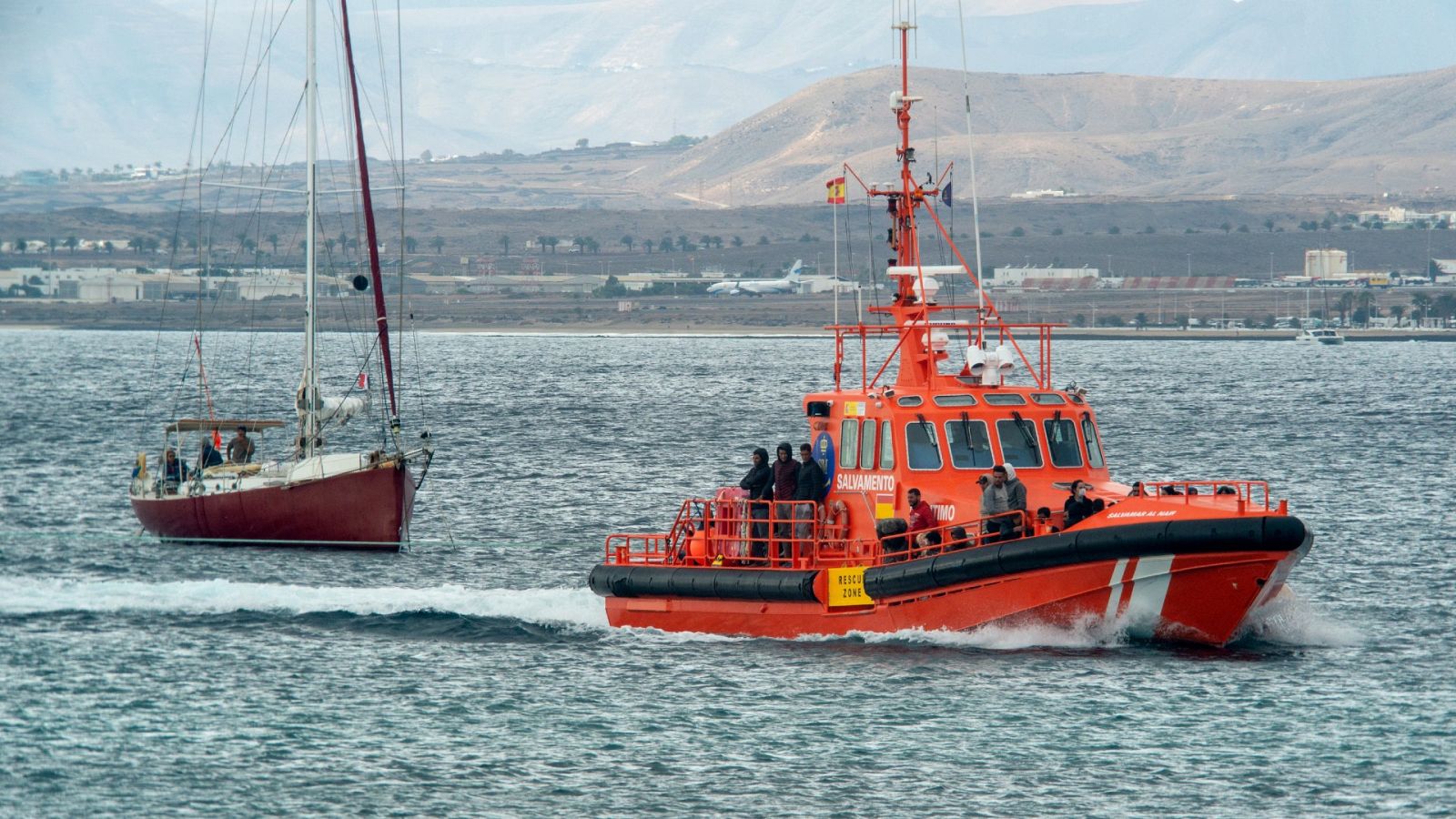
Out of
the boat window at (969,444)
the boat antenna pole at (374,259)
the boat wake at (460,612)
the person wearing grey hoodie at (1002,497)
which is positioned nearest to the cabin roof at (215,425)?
the boat antenna pole at (374,259)

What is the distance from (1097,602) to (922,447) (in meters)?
2.88

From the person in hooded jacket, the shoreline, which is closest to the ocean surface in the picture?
the person in hooded jacket

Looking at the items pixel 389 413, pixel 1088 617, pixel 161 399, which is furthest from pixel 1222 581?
pixel 161 399

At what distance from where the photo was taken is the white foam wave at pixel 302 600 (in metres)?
25.3

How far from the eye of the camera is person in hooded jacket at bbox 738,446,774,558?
74.5 feet

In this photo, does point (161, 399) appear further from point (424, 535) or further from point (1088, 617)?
point (1088, 617)

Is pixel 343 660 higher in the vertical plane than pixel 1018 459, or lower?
lower

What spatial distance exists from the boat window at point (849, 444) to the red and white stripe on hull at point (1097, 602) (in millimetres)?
1904

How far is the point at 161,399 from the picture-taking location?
79.2 m

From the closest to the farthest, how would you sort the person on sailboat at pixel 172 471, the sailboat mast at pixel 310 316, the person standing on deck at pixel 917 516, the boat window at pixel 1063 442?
1. the person standing on deck at pixel 917 516
2. the boat window at pixel 1063 442
3. the person on sailboat at pixel 172 471
4. the sailboat mast at pixel 310 316

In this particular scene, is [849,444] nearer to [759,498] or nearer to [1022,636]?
[759,498]

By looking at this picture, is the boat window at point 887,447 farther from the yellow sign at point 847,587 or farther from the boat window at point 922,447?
the yellow sign at point 847,587

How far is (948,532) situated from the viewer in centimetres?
2125

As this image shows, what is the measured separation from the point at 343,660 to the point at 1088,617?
8.78 metres
